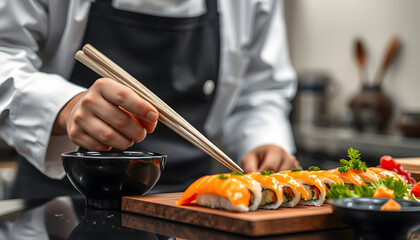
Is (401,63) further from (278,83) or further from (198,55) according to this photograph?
(198,55)

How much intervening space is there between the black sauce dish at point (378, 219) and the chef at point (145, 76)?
50 cm

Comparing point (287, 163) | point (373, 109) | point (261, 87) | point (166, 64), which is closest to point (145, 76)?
point (166, 64)

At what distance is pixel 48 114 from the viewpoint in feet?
4.58

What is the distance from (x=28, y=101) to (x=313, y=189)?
77 centimetres

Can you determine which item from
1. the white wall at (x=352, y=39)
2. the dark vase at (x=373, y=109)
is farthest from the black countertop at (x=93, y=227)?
the white wall at (x=352, y=39)

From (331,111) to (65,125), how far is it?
11.4 feet

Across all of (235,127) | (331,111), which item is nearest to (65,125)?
(235,127)

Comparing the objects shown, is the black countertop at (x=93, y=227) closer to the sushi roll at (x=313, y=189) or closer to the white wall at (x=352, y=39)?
the sushi roll at (x=313, y=189)

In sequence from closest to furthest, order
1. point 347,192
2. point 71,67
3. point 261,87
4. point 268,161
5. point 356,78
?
point 347,192, point 268,161, point 71,67, point 261,87, point 356,78

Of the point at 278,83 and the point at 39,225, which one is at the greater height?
the point at 278,83

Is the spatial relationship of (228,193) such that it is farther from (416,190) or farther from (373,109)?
(373,109)

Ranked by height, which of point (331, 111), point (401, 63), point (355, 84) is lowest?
point (331, 111)

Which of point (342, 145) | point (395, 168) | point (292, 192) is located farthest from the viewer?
point (342, 145)

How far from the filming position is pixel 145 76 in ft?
5.68
